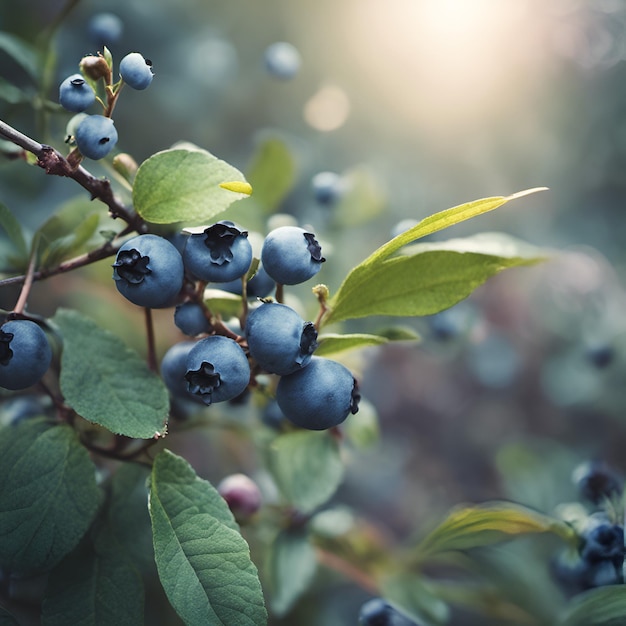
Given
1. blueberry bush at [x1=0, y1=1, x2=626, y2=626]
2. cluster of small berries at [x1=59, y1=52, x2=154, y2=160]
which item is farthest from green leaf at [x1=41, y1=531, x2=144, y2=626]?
cluster of small berries at [x1=59, y1=52, x2=154, y2=160]

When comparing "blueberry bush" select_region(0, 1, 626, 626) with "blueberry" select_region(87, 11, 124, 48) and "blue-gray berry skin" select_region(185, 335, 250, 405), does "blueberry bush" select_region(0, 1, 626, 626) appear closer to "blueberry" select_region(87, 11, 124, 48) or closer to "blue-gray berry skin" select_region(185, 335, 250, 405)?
"blue-gray berry skin" select_region(185, 335, 250, 405)

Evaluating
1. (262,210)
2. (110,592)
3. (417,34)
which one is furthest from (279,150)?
→ (417,34)

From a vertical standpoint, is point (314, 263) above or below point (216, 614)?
above

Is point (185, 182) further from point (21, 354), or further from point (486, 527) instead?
point (486, 527)

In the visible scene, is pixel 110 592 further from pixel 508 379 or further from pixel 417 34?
pixel 417 34

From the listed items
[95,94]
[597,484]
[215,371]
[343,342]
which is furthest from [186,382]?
Result: [597,484]

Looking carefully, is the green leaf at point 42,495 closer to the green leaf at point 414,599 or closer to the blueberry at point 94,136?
the blueberry at point 94,136
